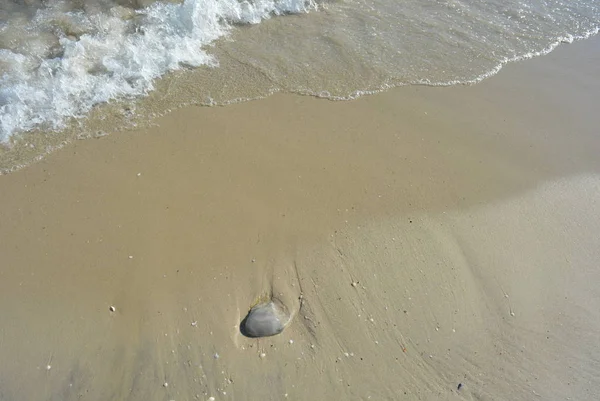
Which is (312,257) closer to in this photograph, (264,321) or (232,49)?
(264,321)

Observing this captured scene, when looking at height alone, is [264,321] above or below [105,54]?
below

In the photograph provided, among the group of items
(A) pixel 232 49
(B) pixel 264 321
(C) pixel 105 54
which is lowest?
(B) pixel 264 321

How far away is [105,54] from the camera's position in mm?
5531

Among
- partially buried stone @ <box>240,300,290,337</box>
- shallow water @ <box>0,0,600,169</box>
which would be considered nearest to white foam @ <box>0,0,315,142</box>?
shallow water @ <box>0,0,600,169</box>

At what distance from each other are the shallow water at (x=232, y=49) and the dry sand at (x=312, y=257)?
43cm

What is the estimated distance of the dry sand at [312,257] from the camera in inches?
129

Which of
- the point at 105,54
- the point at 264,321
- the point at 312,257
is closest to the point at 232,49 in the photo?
the point at 105,54

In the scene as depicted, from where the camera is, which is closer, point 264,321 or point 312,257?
point 264,321

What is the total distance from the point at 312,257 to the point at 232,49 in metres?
3.30

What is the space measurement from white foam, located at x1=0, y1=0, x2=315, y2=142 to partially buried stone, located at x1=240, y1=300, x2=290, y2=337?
116 inches

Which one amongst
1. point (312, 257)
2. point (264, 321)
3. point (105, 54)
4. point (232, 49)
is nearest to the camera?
point (264, 321)

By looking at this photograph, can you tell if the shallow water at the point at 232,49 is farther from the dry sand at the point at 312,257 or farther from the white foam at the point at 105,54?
the dry sand at the point at 312,257

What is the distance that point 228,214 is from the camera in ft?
13.4

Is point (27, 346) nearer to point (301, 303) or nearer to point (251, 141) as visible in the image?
point (301, 303)
